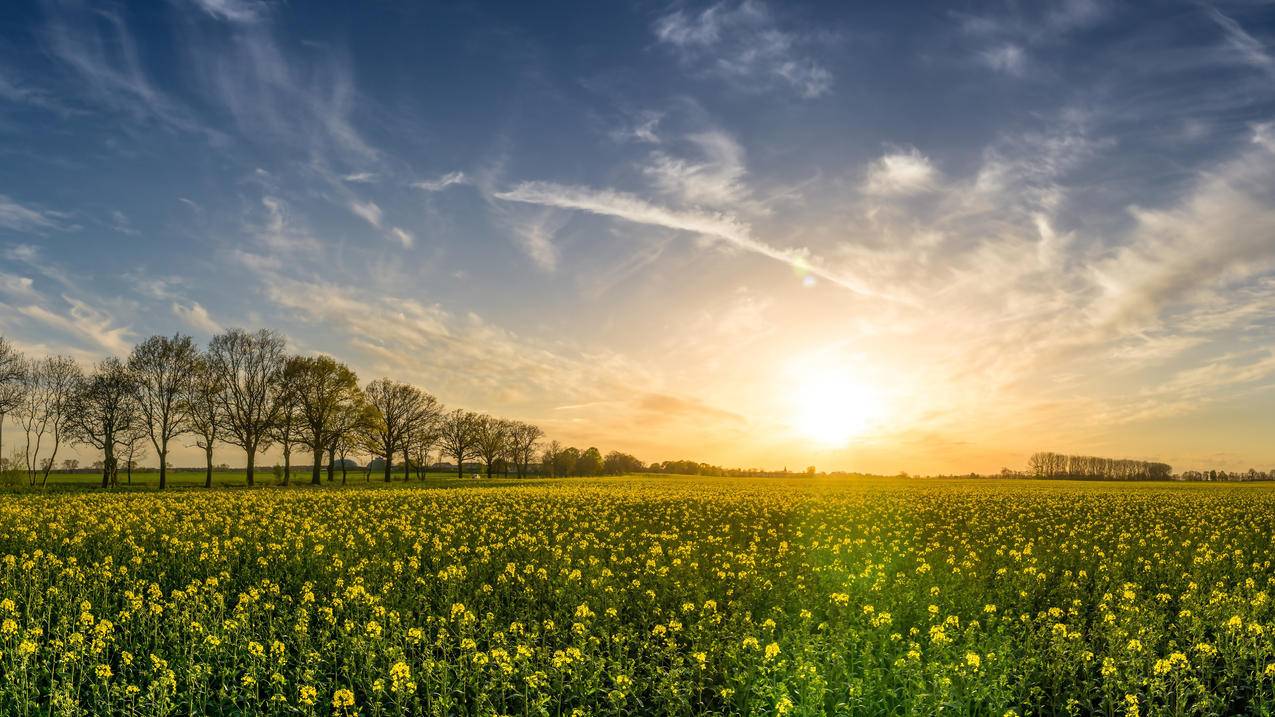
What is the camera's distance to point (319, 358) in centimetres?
7088

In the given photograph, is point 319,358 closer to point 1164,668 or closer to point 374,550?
point 374,550

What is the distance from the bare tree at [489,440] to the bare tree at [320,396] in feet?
115

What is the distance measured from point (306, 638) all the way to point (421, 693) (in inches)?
88.0

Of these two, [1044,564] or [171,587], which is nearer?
[171,587]

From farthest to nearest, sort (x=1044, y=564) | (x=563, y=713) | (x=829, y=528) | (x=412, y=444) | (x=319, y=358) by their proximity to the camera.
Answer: (x=412, y=444) → (x=319, y=358) → (x=829, y=528) → (x=1044, y=564) → (x=563, y=713)

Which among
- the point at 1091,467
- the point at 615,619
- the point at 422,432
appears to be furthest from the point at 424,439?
the point at 1091,467

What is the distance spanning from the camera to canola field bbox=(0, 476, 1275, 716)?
898 centimetres

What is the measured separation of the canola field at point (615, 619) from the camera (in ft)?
29.5

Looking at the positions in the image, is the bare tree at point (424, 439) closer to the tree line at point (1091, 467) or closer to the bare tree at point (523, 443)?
the bare tree at point (523, 443)

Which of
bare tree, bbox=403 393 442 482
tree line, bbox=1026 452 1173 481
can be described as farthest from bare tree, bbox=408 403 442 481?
tree line, bbox=1026 452 1173 481

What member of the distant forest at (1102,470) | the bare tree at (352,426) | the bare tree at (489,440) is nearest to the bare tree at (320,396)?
the bare tree at (352,426)

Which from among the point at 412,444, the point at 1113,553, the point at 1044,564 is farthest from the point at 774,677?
the point at 412,444

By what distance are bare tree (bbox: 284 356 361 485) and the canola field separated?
138 ft

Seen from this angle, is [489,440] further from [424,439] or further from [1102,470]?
[1102,470]
